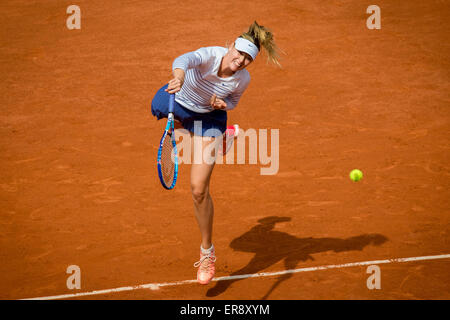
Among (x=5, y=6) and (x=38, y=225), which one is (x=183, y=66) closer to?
(x=38, y=225)

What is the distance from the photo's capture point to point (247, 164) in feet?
25.2

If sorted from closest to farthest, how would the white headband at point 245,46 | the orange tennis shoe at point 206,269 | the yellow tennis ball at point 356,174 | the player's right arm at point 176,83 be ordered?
the player's right arm at point 176,83 → the white headband at point 245,46 → the orange tennis shoe at point 206,269 → the yellow tennis ball at point 356,174

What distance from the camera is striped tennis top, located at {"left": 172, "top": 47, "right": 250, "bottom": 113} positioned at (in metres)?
4.84

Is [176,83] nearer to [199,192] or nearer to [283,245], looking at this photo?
[199,192]

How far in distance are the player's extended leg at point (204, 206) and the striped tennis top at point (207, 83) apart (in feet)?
1.23

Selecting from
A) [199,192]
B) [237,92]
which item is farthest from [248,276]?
[237,92]

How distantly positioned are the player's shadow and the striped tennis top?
5.53ft

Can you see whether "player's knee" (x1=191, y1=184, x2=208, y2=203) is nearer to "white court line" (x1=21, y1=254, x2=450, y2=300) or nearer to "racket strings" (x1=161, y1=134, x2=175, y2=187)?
"racket strings" (x1=161, y1=134, x2=175, y2=187)

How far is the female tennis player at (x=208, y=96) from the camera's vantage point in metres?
4.80

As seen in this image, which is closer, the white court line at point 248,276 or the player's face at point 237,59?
the player's face at point 237,59

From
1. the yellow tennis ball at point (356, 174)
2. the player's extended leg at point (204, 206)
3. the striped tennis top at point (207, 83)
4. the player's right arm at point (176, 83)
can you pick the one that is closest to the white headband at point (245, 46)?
the striped tennis top at point (207, 83)

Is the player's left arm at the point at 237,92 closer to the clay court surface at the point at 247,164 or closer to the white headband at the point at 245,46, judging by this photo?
the white headband at the point at 245,46

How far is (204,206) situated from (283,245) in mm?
1347

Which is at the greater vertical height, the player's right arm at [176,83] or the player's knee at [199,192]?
the player's right arm at [176,83]
